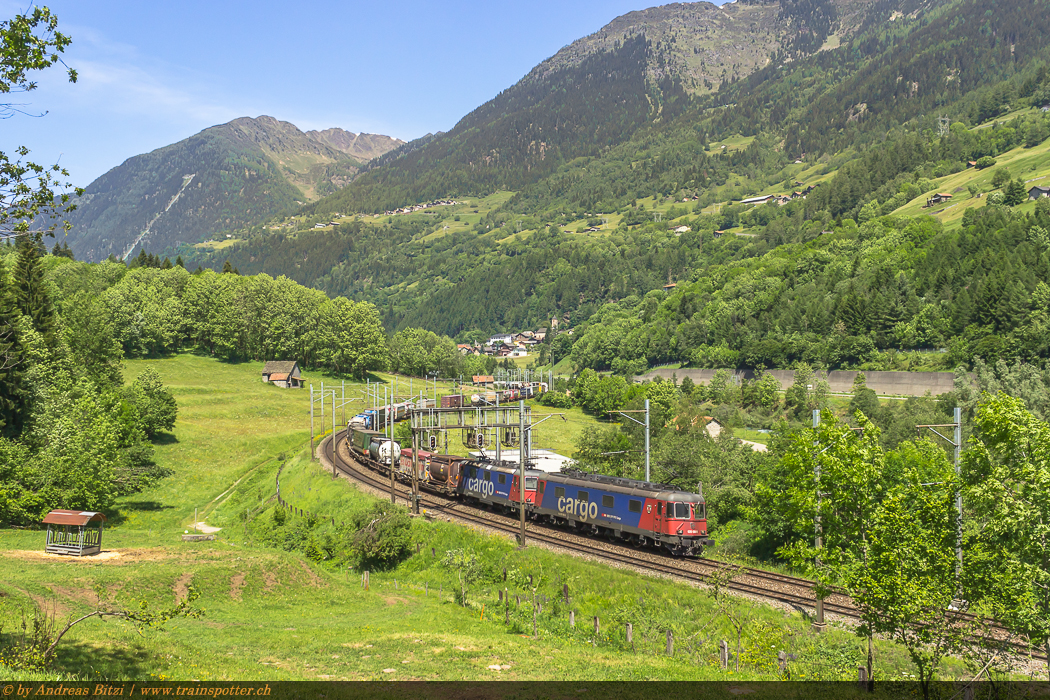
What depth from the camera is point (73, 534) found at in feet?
127

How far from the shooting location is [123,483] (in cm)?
6819

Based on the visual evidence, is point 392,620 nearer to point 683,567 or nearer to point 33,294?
Result: point 683,567

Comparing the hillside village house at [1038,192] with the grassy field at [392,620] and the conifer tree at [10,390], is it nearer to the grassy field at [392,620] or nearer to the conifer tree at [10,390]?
the grassy field at [392,620]

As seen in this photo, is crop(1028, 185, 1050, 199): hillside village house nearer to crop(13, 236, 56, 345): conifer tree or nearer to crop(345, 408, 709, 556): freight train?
crop(345, 408, 709, 556): freight train

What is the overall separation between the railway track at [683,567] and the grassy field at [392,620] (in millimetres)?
1796

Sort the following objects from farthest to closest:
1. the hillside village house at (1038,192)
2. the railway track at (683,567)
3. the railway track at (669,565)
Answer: the hillside village house at (1038,192), the railway track at (669,565), the railway track at (683,567)

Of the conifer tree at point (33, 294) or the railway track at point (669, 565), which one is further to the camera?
the conifer tree at point (33, 294)

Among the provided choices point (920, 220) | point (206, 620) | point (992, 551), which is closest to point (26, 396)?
point (206, 620)

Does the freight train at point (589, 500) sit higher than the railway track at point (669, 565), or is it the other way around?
the freight train at point (589, 500)

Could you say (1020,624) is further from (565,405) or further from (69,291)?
(69,291)

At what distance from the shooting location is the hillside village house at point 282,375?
133000 mm

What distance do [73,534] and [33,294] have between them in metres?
60.1

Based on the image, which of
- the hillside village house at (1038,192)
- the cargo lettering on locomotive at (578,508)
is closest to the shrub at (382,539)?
the cargo lettering on locomotive at (578,508)

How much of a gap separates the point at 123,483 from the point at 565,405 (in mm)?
91079
